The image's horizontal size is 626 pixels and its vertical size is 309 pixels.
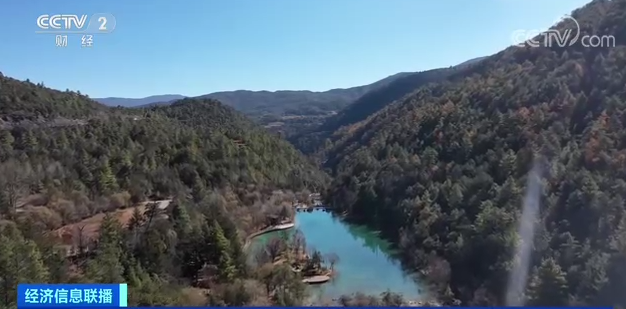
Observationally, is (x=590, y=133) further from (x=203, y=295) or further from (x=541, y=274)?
(x=203, y=295)

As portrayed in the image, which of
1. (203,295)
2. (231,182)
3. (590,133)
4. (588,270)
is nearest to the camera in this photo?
(588,270)

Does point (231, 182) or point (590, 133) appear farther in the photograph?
point (231, 182)

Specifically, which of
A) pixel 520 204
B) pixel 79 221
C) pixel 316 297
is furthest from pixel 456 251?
pixel 79 221

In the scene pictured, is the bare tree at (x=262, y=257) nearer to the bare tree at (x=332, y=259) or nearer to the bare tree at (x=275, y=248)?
the bare tree at (x=275, y=248)

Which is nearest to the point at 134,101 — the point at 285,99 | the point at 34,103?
the point at 285,99

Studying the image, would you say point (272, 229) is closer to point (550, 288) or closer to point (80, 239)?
point (80, 239)

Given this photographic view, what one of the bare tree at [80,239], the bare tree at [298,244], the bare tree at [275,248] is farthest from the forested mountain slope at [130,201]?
the bare tree at [298,244]
